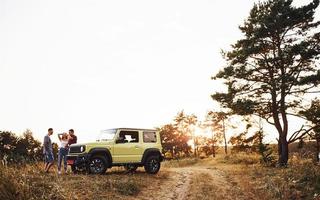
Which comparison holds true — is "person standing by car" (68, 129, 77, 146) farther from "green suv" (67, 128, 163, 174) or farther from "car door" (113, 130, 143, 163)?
"car door" (113, 130, 143, 163)

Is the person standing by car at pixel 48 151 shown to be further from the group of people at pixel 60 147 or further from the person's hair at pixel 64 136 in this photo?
the person's hair at pixel 64 136

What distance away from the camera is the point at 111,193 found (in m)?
11.5

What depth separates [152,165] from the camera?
1695 centimetres

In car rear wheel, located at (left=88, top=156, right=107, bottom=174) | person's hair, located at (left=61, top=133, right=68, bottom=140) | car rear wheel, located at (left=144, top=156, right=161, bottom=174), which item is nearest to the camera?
car rear wheel, located at (left=88, top=156, right=107, bottom=174)

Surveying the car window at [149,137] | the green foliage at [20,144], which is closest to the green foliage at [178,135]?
the green foliage at [20,144]

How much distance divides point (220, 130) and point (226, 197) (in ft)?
118

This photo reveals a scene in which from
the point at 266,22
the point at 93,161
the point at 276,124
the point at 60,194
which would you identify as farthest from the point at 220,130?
the point at 60,194

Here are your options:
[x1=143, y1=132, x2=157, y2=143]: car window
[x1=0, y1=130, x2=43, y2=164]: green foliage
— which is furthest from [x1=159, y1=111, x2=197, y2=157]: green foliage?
[x1=143, y1=132, x2=157, y2=143]: car window

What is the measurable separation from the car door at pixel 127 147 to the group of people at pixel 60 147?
2310mm

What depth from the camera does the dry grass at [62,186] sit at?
7.72 m

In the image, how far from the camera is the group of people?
14.3 m

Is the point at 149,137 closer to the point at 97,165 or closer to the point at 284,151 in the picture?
the point at 97,165

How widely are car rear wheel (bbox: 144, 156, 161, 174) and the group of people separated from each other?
381 centimetres

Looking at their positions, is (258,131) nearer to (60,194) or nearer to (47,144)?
(47,144)
